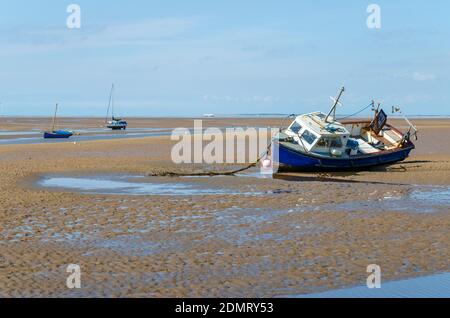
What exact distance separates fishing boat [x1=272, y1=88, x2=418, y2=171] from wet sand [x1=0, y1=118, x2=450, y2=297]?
2.89m

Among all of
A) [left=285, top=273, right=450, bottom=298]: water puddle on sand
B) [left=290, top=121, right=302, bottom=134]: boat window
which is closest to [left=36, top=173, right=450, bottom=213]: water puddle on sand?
[left=290, top=121, right=302, bottom=134]: boat window

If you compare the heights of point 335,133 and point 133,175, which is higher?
point 335,133

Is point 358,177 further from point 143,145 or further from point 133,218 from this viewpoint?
point 143,145

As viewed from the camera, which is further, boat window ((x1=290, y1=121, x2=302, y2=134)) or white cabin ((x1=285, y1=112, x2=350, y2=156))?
boat window ((x1=290, y1=121, x2=302, y2=134))

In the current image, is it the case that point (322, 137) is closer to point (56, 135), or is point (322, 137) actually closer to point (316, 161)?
point (316, 161)

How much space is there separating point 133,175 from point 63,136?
106ft

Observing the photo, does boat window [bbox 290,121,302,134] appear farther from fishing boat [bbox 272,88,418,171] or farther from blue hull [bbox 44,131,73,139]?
blue hull [bbox 44,131,73,139]

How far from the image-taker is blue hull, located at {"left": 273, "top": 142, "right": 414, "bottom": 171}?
27359 millimetres

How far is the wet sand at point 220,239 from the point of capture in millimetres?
10523

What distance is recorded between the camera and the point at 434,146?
4481cm

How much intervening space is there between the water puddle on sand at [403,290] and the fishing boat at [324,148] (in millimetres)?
16803

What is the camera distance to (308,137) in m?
28.4

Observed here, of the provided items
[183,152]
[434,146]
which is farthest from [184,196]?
[434,146]

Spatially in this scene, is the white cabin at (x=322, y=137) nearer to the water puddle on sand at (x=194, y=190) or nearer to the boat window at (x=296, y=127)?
the boat window at (x=296, y=127)
